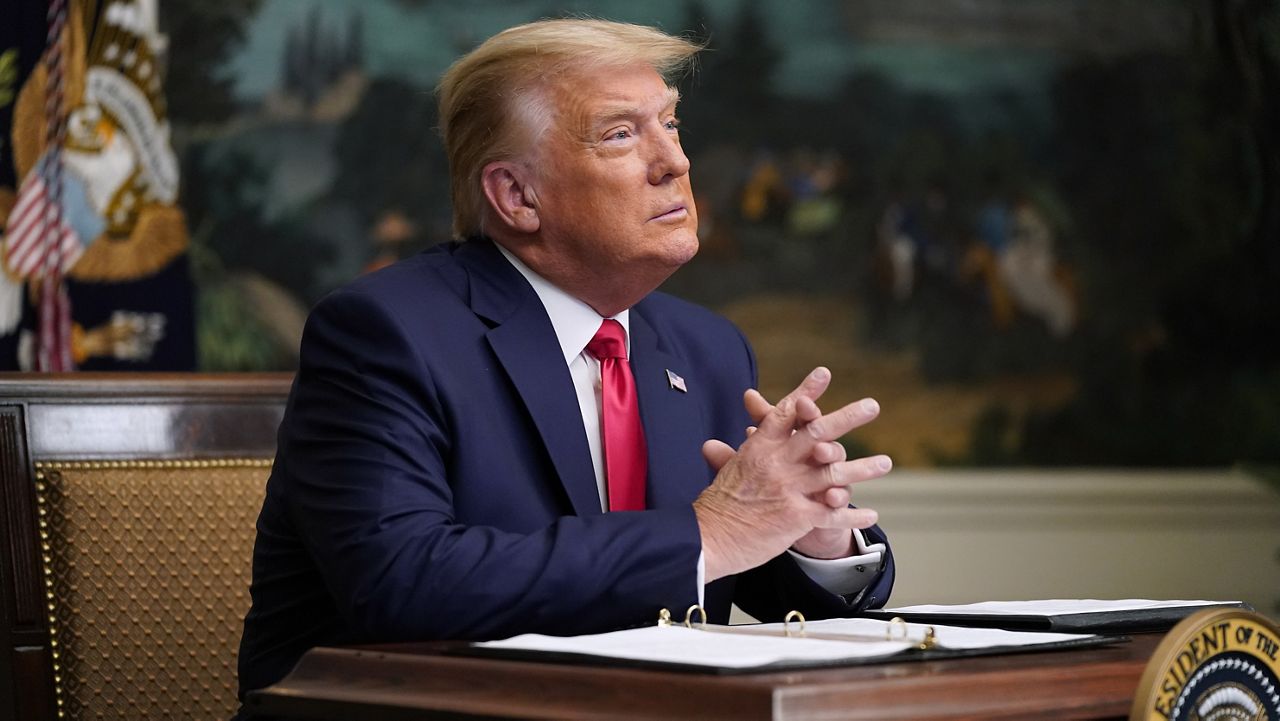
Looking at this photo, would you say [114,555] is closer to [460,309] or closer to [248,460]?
[248,460]

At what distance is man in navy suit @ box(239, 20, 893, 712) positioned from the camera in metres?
2.19

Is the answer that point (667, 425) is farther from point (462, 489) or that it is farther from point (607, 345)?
point (462, 489)

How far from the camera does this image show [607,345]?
2863 mm

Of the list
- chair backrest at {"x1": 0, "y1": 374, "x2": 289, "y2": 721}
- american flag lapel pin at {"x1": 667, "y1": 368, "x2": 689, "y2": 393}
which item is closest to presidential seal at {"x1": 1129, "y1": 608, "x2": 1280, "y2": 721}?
american flag lapel pin at {"x1": 667, "y1": 368, "x2": 689, "y2": 393}

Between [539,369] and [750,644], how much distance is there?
3.11ft

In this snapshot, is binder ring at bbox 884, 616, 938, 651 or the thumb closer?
binder ring at bbox 884, 616, 938, 651

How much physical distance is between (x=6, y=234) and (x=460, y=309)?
1862 millimetres

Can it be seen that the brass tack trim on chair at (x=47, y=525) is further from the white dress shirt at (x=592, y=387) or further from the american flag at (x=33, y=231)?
the american flag at (x=33, y=231)

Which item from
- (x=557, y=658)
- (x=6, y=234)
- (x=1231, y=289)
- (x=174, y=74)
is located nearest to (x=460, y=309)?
(x=557, y=658)

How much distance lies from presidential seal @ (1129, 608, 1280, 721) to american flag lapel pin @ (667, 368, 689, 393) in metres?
1.29

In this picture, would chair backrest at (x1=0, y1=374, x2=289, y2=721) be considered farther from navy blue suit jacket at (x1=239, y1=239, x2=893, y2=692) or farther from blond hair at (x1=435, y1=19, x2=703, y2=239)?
blond hair at (x1=435, y1=19, x2=703, y2=239)

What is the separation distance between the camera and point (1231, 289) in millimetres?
7988

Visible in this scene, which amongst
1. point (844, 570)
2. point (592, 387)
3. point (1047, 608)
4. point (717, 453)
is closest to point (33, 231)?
point (592, 387)

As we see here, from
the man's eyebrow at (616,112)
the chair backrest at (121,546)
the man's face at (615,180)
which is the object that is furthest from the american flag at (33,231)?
the man's eyebrow at (616,112)
